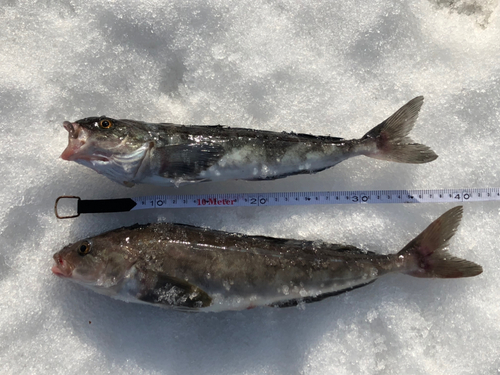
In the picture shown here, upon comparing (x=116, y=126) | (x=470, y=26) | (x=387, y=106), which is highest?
(x=470, y=26)

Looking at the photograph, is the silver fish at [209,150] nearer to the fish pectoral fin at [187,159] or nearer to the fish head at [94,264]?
the fish pectoral fin at [187,159]

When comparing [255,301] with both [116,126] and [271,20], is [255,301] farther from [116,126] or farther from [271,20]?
[271,20]

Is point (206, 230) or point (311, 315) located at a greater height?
point (206, 230)

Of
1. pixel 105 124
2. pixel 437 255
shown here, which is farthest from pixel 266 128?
pixel 437 255

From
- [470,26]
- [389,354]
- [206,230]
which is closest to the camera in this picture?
[206,230]

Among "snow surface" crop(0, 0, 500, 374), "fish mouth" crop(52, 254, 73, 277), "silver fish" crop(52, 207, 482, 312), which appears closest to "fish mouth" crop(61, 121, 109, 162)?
"snow surface" crop(0, 0, 500, 374)

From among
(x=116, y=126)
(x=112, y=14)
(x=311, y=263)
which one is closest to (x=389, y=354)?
(x=311, y=263)

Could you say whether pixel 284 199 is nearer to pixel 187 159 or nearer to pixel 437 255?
pixel 187 159

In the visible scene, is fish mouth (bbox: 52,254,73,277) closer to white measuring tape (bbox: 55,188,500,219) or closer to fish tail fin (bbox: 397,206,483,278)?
white measuring tape (bbox: 55,188,500,219)
